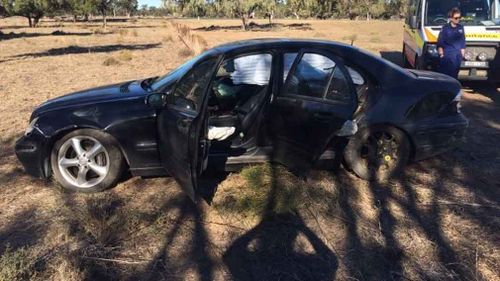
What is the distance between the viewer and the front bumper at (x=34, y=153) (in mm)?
4586

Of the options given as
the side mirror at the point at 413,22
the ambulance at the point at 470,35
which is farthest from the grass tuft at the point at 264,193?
the side mirror at the point at 413,22

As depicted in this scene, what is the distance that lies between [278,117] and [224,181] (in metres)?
0.96

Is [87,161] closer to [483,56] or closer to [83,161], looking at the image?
[83,161]

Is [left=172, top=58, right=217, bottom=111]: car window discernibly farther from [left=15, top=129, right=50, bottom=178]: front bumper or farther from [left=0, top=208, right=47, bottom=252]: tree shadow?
[left=0, top=208, right=47, bottom=252]: tree shadow

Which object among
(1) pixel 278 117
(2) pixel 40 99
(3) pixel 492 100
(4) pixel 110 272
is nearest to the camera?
(4) pixel 110 272

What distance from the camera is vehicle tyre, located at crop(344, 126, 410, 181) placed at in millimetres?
4910

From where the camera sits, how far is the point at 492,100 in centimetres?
946

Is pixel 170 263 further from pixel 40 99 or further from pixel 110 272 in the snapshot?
pixel 40 99

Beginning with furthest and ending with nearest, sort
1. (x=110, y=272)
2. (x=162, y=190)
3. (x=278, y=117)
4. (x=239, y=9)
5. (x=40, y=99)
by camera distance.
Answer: (x=239, y=9) → (x=40, y=99) → (x=162, y=190) → (x=278, y=117) → (x=110, y=272)

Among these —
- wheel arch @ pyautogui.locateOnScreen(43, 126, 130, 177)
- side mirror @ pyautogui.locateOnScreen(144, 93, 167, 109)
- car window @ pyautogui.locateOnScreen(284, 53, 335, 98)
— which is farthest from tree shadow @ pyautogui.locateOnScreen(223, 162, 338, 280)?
wheel arch @ pyautogui.locateOnScreen(43, 126, 130, 177)

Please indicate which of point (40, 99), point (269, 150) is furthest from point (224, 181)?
point (40, 99)

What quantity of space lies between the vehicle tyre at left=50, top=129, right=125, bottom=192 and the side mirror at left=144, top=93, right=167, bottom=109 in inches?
20.6

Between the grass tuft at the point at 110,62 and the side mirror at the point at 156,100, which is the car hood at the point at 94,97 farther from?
the grass tuft at the point at 110,62

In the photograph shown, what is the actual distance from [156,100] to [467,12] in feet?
28.0
